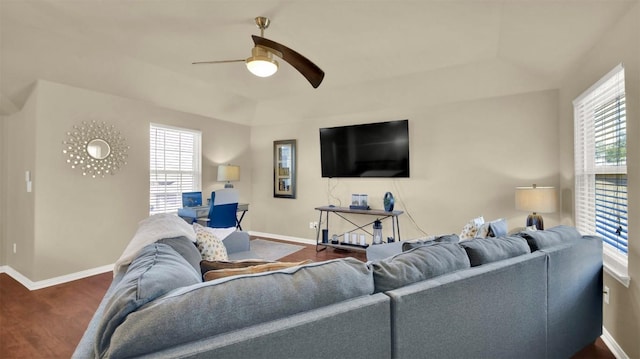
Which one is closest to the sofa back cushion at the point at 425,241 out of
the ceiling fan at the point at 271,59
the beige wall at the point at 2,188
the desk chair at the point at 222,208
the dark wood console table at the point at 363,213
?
the ceiling fan at the point at 271,59

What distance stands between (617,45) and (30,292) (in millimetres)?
5851

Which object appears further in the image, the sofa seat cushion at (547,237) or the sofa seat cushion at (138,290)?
the sofa seat cushion at (547,237)

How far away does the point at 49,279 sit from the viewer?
11.8 ft

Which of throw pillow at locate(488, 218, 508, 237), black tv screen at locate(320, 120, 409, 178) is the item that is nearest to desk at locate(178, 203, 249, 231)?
black tv screen at locate(320, 120, 409, 178)

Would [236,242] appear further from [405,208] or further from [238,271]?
[405,208]

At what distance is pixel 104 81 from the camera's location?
3885 mm

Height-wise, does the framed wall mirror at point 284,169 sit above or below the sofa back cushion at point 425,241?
above

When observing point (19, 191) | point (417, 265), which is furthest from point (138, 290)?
point (19, 191)

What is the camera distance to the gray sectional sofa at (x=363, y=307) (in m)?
0.85

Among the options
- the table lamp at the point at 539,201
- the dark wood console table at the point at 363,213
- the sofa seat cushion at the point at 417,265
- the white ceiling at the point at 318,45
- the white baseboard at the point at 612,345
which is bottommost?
the white baseboard at the point at 612,345

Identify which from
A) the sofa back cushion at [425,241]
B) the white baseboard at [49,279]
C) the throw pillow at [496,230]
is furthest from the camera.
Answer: the white baseboard at [49,279]

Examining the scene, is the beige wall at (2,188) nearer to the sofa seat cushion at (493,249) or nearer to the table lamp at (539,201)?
the sofa seat cushion at (493,249)

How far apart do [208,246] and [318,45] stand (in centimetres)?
237

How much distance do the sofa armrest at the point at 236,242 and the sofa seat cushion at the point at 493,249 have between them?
2.12 m
